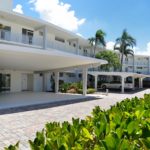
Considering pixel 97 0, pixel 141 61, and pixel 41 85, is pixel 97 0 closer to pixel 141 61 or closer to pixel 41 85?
pixel 41 85

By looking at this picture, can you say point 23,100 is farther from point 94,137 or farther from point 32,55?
point 94,137

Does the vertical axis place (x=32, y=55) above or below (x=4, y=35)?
below

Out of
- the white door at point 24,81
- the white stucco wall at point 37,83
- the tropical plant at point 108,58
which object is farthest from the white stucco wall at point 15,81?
the tropical plant at point 108,58

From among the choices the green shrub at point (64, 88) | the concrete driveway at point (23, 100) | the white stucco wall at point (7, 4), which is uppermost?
the white stucco wall at point (7, 4)

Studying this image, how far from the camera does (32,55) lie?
1627cm

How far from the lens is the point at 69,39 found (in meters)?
31.9

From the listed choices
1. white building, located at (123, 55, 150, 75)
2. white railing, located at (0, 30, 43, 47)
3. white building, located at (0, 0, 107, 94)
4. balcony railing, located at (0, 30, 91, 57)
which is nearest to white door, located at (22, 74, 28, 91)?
white building, located at (0, 0, 107, 94)

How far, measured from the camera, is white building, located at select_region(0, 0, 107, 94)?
17062mm

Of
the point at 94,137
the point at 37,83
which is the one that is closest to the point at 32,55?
the point at 94,137

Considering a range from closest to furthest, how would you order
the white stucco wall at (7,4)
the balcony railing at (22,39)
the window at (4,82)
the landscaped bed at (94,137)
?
the landscaped bed at (94,137) < the balcony railing at (22,39) < the window at (4,82) < the white stucco wall at (7,4)

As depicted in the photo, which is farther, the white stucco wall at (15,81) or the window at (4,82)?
the white stucco wall at (15,81)

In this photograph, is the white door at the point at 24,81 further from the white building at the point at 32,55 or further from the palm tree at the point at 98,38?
the palm tree at the point at 98,38

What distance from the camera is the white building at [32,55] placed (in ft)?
56.0

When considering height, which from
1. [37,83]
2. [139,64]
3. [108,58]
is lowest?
[37,83]
